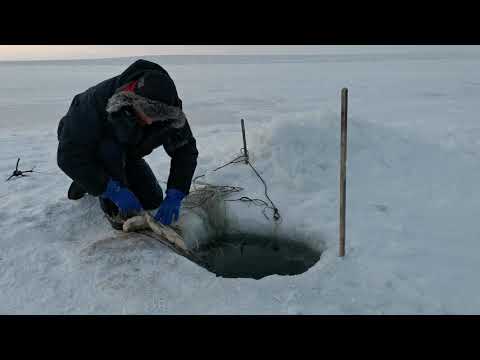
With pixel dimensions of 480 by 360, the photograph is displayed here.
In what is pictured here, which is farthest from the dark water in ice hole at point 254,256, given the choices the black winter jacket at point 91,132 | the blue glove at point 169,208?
the black winter jacket at point 91,132

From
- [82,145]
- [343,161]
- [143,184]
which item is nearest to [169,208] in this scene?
[143,184]

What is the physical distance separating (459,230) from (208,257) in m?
1.76

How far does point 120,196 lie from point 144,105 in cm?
68

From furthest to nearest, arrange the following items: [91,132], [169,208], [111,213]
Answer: [111,213] → [169,208] → [91,132]

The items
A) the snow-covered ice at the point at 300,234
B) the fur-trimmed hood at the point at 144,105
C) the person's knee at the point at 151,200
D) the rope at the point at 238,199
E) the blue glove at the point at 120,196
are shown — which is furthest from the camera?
the person's knee at the point at 151,200

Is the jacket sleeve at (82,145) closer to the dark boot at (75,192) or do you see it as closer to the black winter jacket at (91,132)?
the black winter jacket at (91,132)

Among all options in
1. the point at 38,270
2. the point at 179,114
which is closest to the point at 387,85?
the point at 179,114

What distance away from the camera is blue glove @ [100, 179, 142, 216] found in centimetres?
271

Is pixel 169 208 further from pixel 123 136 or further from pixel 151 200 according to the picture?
pixel 123 136

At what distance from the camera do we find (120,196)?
107 inches

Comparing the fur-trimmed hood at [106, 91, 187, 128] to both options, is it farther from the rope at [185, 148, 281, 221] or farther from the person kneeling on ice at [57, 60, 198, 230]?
the rope at [185, 148, 281, 221]

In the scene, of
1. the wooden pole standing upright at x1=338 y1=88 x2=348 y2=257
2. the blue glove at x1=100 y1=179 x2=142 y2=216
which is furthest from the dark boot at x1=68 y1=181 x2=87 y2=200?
the wooden pole standing upright at x1=338 y1=88 x2=348 y2=257

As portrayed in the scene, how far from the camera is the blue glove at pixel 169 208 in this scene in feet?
9.36

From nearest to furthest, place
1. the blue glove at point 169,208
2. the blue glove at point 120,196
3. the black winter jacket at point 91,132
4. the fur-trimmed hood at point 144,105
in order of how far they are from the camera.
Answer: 1. the fur-trimmed hood at point 144,105
2. the black winter jacket at point 91,132
3. the blue glove at point 120,196
4. the blue glove at point 169,208
